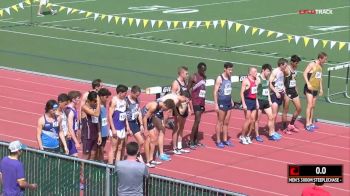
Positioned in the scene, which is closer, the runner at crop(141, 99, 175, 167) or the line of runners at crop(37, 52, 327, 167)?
the line of runners at crop(37, 52, 327, 167)

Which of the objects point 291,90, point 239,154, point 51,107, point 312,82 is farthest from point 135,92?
point 312,82

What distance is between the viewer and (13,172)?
1160cm

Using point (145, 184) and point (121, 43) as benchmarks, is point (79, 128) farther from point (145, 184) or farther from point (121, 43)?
point (121, 43)

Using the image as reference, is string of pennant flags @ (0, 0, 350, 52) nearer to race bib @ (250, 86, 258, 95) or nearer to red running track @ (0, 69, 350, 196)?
red running track @ (0, 69, 350, 196)

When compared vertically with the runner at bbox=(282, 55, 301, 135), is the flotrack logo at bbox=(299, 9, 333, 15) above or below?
above

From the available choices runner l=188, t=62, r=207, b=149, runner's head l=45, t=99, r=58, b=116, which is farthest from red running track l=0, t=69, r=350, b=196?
runner's head l=45, t=99, r=58, b=116

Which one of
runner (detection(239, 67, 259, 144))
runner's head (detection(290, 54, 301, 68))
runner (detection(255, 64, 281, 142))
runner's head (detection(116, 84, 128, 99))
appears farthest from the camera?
runner's head (detection(290, 54, 301, 68))

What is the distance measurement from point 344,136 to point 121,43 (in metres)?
14.0

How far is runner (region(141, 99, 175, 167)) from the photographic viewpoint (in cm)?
1675

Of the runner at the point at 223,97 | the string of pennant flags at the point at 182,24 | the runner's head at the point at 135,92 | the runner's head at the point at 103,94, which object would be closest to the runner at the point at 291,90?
the runner at the point at 223,97

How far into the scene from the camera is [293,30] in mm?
35312

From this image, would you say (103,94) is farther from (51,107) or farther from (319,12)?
(319,12)

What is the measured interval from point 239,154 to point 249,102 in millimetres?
1290

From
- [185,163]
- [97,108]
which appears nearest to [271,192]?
[185,163]
